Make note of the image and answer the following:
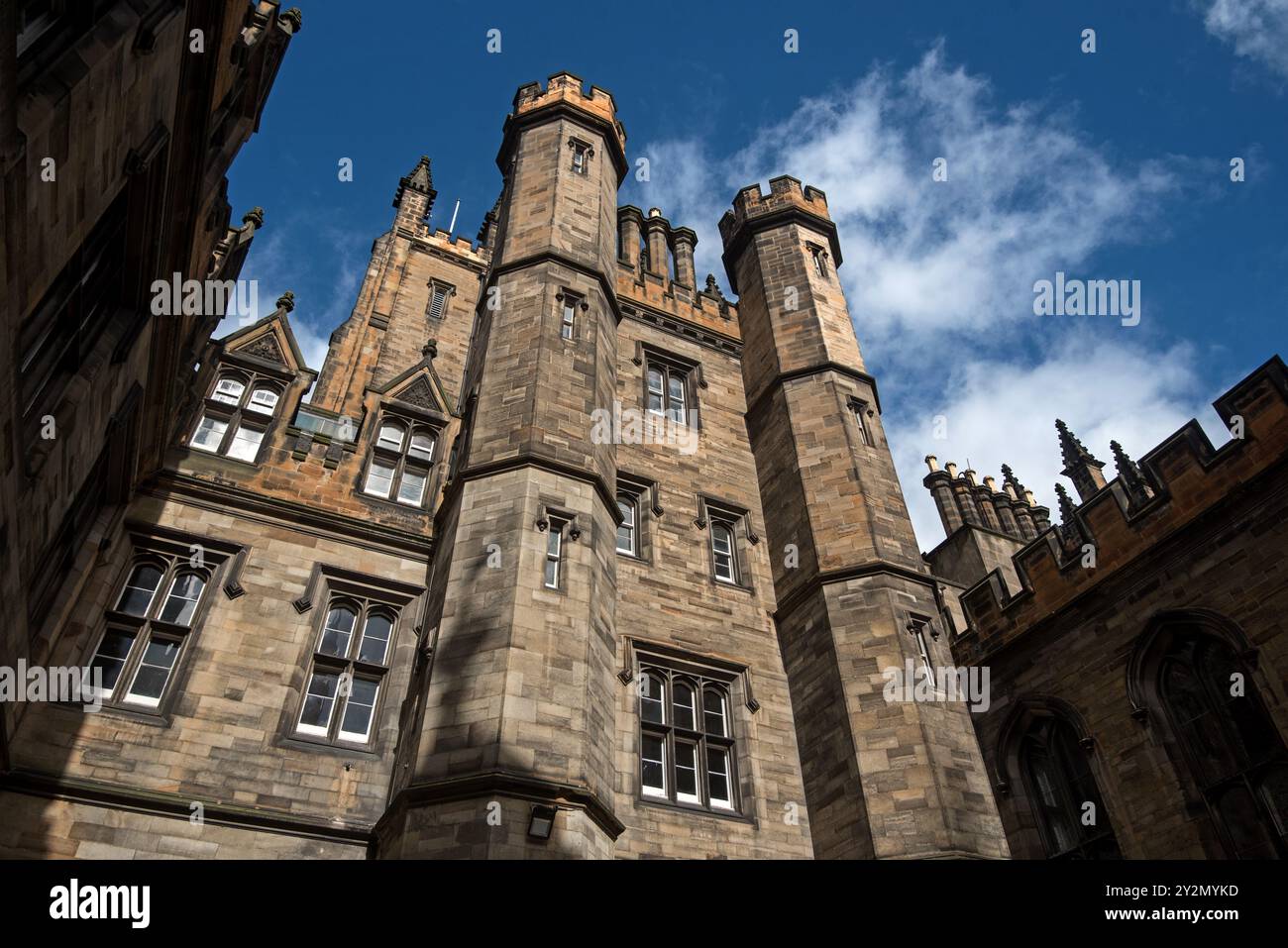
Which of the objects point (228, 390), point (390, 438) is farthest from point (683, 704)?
point (228, 390)

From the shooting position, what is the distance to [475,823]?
7227 millimetres

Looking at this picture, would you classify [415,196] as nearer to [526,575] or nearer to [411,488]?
[411,488]

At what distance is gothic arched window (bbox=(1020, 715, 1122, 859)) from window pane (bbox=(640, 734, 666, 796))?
541 cm

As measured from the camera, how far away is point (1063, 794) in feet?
37.4

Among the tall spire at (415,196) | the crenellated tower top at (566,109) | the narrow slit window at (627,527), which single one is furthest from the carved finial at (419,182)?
the narrow slit window at (627,527)

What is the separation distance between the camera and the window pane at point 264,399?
39.8ft

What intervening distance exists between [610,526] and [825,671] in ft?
11.4

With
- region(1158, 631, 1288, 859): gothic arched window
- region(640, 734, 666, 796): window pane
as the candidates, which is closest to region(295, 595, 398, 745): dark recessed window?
region(640, 734, 666, 796): window pane

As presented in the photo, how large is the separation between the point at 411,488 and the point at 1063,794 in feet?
33.2

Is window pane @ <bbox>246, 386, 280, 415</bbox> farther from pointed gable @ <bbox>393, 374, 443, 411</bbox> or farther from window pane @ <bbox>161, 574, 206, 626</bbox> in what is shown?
window pane @ <bbox>161, 574, 206, 626</bbox>

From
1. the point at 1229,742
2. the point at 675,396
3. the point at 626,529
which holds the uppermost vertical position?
the point at 675,396

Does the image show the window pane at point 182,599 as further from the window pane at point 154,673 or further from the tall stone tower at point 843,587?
the tall stone tower at point 843,587
